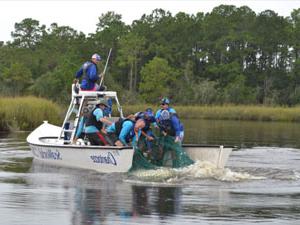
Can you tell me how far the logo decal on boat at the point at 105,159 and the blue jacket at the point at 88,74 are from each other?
7.78 ft

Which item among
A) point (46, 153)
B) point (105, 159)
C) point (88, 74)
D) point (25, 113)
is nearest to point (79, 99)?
point (88, 74)

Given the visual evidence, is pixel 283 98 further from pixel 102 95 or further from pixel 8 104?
pixel 102 95

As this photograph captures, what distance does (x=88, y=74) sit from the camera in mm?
18703

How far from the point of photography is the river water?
11281mm

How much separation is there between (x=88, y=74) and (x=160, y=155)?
2.84 meters

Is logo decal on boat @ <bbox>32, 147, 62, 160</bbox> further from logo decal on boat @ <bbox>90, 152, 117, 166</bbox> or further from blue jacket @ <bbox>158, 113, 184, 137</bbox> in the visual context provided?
blue jacket @ <bbox>158, 113, 184, 137</bbox>

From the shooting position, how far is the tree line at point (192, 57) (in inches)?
3172

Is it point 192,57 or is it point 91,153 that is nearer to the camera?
point 91,153

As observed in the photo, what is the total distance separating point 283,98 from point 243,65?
33.0ft

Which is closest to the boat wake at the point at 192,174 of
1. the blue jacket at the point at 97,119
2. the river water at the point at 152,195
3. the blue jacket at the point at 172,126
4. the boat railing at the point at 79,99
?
the river water at the point at 152,195

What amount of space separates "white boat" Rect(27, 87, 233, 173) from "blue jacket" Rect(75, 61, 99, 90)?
31 centimetres

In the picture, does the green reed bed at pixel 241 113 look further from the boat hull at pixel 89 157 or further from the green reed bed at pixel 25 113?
the boat hull at pixel 89 157

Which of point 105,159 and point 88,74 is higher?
point 88,74

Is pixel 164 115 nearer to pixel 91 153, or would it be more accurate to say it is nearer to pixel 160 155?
→ pixel 160 155
